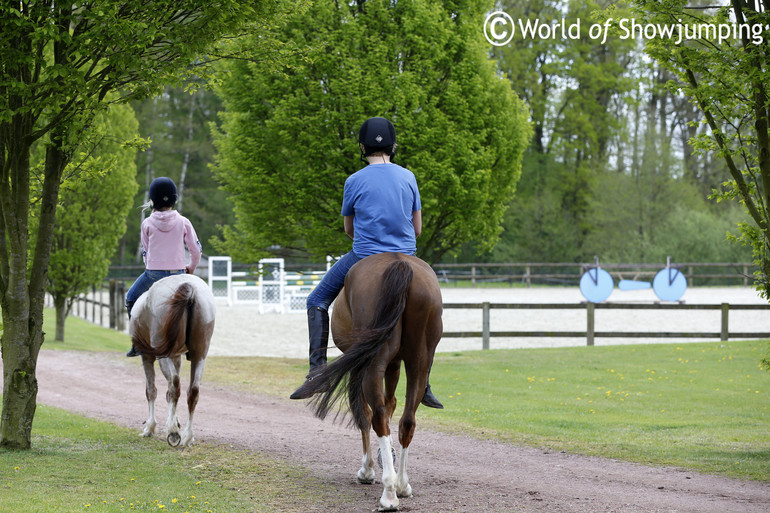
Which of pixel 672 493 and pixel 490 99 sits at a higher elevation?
pixel 490 99

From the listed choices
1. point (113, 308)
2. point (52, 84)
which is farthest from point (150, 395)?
point (113, 308)

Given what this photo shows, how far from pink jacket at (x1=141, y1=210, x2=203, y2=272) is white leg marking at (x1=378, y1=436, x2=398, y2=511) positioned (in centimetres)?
352

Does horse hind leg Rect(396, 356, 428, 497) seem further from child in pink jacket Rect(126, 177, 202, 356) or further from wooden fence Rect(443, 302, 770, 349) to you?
wooden fence Rect(443, 302, 770, 349)

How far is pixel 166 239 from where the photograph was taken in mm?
8211

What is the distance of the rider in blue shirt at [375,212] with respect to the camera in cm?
604

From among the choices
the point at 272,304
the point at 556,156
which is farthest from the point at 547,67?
the point at 272,304

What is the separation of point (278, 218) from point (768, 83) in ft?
32.9

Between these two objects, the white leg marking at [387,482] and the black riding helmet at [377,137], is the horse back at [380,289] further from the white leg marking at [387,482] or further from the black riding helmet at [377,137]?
the black riding helmet at [377,137]

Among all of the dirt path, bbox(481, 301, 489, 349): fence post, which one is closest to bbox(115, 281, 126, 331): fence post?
bbox(481, 301, 489, 349): fence post

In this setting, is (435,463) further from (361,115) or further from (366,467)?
(361,115)

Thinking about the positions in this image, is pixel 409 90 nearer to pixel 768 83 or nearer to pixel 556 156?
pixel 768 83

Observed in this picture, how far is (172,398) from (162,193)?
203cm

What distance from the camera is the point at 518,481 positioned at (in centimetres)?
646

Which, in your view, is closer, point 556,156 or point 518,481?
point 518,481
